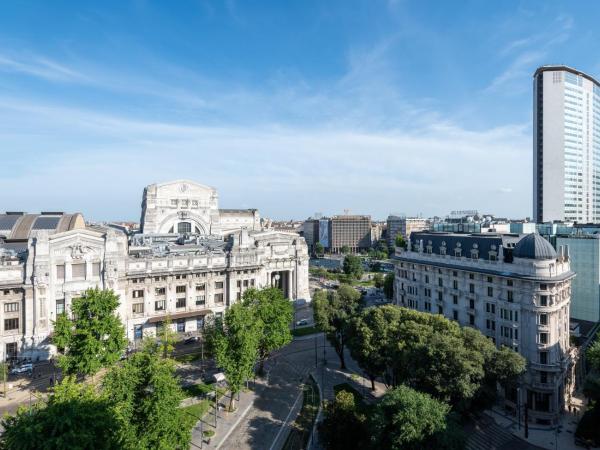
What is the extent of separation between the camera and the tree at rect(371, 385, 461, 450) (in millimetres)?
36844

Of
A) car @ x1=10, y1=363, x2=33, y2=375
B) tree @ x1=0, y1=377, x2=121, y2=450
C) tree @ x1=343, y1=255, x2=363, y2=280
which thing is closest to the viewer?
tree @ x1=0, y1=377, x2=121, y2=450

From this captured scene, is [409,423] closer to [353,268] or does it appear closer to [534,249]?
[534,249]

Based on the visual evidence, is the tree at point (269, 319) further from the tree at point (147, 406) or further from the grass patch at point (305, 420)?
the tree at point (147, 406)

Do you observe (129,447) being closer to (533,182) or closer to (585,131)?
(533,182)

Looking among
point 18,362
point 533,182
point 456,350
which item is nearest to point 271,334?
point 456,350

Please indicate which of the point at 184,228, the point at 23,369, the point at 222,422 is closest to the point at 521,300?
the point at 222,422

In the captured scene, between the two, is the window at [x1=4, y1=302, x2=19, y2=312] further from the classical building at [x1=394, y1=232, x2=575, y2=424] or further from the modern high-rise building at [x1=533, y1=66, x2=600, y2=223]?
the modern high-rise building at [x1=533, y1=66, x2=600, y2=223]

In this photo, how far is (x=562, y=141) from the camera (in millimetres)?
167625

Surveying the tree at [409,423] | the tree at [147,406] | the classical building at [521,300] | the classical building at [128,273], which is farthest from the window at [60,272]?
the classical building at [521,300]

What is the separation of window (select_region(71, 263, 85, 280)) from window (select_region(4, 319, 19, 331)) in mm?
12562

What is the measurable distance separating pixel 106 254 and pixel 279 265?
5102cm

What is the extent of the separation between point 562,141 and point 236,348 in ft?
586

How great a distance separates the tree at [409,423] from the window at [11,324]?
71.1 meters

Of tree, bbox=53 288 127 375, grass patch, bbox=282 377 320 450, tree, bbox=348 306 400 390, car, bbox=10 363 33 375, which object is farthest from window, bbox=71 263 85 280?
tree, bbox=348 306 400 390
